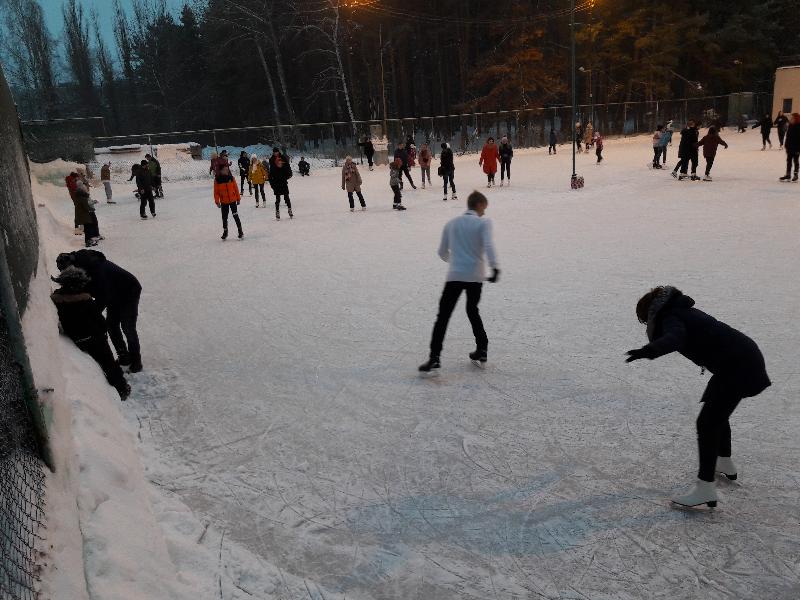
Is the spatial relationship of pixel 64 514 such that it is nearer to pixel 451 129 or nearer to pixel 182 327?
pixel 182 327

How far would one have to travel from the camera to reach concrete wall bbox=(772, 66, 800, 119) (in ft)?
119

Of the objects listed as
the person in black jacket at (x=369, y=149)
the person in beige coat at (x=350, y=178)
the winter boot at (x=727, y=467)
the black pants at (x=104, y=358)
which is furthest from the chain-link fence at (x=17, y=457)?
the person in black jacket at (x=369, y=149)

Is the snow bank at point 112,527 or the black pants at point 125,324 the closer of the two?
the snow bank at point 112,527

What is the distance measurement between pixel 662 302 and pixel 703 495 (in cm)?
114

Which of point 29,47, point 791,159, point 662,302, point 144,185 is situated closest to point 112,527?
point 662,302

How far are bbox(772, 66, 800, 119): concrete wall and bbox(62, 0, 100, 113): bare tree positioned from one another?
5329 cm

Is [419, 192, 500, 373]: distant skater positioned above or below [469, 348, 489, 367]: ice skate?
above

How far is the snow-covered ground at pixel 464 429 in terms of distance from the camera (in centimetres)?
325

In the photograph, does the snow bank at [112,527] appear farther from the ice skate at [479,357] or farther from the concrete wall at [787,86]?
the concrete wall at [787,86]

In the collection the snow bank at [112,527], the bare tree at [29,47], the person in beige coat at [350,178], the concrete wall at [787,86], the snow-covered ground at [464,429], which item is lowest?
the snow-covered ground at [464,429]

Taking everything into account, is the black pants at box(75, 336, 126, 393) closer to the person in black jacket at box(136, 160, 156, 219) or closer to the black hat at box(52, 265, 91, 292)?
the black hat at box(52, 265, 91, 292)

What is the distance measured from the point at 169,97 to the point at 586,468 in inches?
2207

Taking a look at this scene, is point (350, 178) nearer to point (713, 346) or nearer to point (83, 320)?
point (83, 320)

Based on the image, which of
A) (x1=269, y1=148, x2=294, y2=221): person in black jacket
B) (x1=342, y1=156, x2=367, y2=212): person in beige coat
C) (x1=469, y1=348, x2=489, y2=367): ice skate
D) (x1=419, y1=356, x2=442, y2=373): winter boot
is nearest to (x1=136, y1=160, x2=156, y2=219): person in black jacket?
(x1=269, y1=148, x2=294, y2=221): person in black jacket
